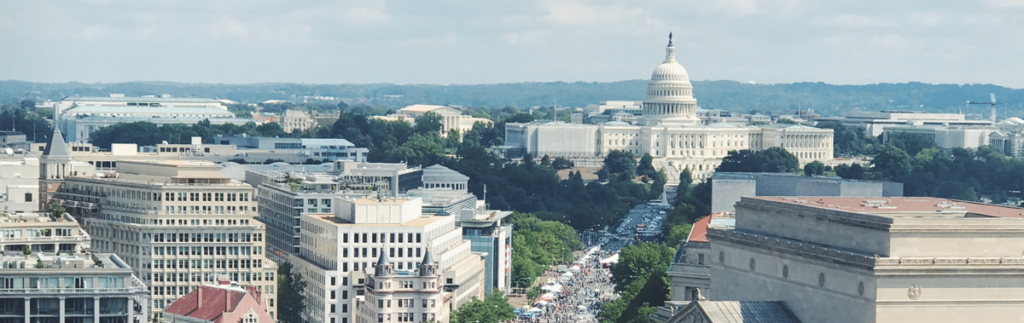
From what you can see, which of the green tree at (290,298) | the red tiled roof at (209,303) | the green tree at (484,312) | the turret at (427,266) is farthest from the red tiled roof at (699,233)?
the green tree at (290,298)

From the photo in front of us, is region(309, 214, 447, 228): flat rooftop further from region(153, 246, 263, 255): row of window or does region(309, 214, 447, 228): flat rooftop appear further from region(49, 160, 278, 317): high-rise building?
region(153, 246, 263, 255): row of window

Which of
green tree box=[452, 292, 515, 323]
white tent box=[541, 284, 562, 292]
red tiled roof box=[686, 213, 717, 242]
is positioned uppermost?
red tiled roof box=[686, 213, 717, 242]

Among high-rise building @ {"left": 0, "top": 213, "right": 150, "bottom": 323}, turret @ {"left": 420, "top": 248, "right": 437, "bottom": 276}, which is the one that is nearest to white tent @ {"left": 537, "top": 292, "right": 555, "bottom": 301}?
turret @ {"left": 420, "top": 248, "right": 437, "bottom": 276}

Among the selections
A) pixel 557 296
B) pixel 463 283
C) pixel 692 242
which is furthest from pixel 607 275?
pixel 692 242

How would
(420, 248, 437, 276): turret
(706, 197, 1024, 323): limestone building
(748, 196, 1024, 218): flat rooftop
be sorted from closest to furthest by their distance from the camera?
1. (706, 197, 1024, 323): limestone building
2. (748, 196, 1024, 218): flat rooftop
3. (420, 248, 437, 276): turret

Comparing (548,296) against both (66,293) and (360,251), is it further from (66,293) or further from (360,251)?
(66,293)

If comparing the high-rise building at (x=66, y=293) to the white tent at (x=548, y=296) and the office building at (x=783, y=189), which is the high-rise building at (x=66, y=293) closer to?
the office building at (x=783, y=189)

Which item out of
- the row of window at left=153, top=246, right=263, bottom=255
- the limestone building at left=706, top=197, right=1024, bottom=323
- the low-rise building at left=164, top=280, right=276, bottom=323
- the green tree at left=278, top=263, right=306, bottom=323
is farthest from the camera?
the row of window at left=153, top=246, right=263, bottom=255

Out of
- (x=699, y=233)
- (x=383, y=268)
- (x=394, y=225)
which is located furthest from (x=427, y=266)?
(x=699, y=233)

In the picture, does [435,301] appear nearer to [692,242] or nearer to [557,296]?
[692,242]
